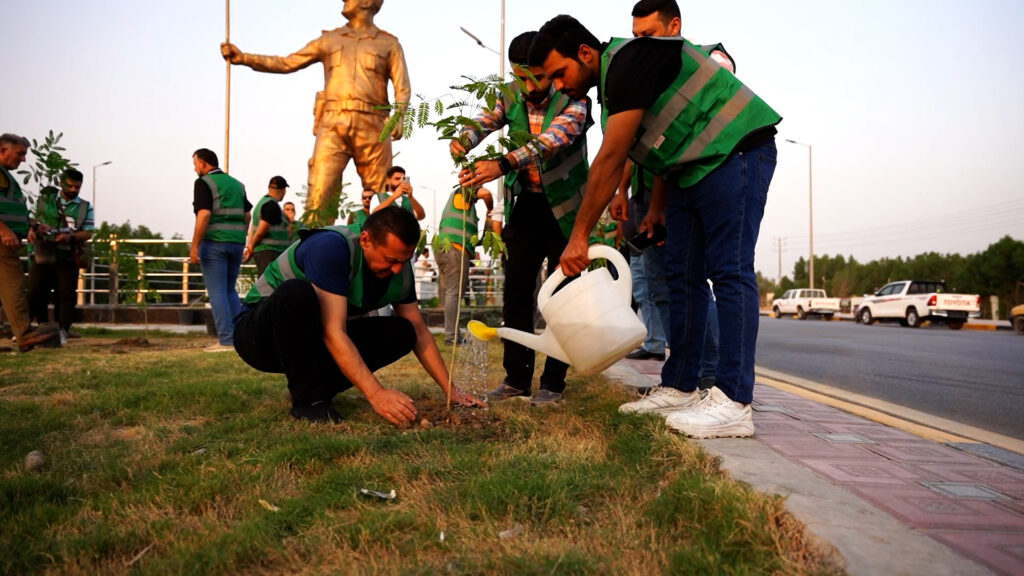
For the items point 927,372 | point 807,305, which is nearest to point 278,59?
point 927,372

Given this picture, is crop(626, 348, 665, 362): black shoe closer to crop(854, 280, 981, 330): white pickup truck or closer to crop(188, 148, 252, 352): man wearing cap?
crop(188, 148, 252, 352): man wearing cap

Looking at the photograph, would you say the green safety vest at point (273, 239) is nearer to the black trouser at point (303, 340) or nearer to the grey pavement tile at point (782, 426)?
the black trouser at point (303, 340)

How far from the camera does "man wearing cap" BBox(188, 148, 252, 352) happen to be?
22.8ft

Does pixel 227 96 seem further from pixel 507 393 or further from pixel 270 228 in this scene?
pixel 507 393

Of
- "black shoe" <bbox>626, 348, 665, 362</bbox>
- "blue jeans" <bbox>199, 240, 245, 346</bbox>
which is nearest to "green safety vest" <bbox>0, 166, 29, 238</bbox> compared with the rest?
"blue jeans" <bbox>199, 240, 245, 346</bbox>

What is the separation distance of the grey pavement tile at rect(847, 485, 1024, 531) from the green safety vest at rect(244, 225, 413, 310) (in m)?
2.13

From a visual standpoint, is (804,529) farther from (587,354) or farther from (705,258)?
(705,258)

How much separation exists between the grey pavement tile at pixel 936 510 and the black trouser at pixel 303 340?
220 cm

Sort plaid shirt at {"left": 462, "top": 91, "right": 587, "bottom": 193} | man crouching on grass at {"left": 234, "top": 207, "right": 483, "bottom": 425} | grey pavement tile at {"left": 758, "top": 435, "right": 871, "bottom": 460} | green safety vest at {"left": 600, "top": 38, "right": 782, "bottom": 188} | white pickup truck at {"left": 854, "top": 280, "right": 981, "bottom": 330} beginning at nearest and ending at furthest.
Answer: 1. grey pavement tile at {"left": 758, "top": 435, "right": 871, "bottom": 460}
2. green safety vest at {"left": 600, "top": 38, "right": 782, "bottom": 188}
3. man crouching on grass at {"left": 234, "top": 207, "right": 483, "bottom": 425}
4. plaid shirt at {"left": 462, "top": 91, "right": 587, "bottom": 193}
5. white pickup truck at {"left": 854, "top": 280, "right": 981, "bottom": 330}

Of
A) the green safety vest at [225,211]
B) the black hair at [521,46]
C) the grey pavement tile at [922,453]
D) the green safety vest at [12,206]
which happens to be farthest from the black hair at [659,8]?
the green safety vest at [12,206]

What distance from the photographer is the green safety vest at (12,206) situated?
6688mm

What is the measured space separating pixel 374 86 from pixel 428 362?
6.72 m

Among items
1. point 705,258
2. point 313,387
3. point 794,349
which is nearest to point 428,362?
point 313,387

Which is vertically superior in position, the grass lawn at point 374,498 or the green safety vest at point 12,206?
the green safety vest at point 12,206
